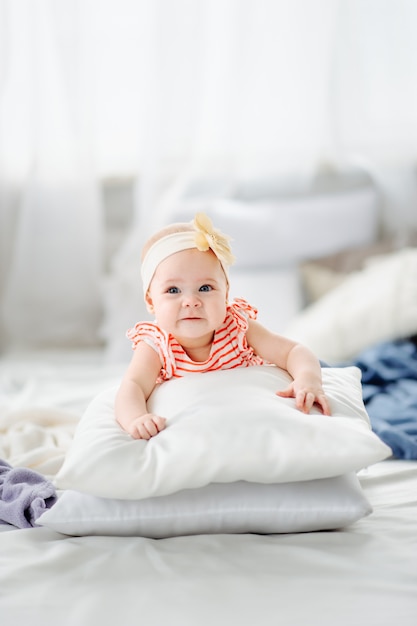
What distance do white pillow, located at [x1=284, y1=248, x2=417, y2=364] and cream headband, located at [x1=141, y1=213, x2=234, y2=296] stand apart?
3.05 ft

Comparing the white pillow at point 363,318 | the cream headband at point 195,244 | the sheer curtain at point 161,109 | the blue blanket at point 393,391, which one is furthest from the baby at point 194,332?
the sheer curtain at point 161,109

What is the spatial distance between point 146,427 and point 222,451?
0.45 feet

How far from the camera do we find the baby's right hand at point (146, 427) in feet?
4.12

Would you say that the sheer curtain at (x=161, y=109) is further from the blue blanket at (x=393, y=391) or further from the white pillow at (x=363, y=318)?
Answer: the blue blanket at (x=393, y=391)

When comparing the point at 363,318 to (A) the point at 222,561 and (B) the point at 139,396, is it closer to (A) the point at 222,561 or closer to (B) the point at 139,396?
(B) the point at 139,396

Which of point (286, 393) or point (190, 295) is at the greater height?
point (190, 295)

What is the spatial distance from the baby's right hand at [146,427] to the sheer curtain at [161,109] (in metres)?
1.76

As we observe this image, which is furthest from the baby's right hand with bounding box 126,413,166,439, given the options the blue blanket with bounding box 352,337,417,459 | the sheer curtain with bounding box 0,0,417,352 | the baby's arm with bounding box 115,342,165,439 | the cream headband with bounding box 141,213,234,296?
the sheer curtain with bounding box 0,0,417,352

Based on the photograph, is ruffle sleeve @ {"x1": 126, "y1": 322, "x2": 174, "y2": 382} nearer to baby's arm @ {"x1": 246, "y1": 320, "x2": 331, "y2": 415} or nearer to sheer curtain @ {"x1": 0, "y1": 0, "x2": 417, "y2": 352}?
baby's arm @ {"x1": 246, "y1": 320, "x2": 331, "y2": 415}

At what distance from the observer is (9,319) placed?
3.10 metres

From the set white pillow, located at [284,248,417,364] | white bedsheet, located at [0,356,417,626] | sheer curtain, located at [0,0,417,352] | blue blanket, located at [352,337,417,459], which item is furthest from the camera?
sheer curtain, located at [0,0,417,352]

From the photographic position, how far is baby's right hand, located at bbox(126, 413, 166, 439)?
1.26 m

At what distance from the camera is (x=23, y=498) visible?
135 centimetres

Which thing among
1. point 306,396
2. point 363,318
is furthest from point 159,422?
point 363,318
